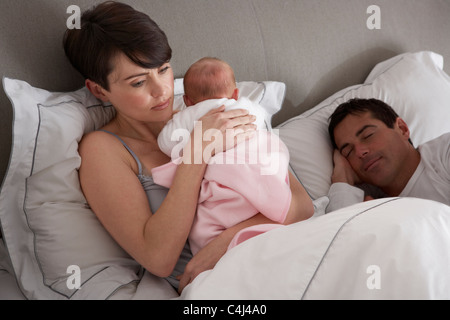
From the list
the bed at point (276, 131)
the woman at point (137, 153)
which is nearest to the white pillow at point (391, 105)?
the bed at point (276, 131)

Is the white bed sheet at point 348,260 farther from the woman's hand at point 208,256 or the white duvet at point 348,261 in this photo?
the woman's hand at point 208,256

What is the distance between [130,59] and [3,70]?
40 centimetres

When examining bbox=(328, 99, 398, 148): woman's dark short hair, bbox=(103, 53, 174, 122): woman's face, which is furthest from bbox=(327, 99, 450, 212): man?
bbox=(103, 53, 174, 122): woman's face

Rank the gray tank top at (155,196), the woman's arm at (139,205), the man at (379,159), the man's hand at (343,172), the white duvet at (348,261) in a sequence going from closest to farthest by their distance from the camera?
the white duvet at (348,261) < the woman's arm at (139,205) < the gray tank top at (155,196) < the man at (379,159) < the man's hand at (343,172)

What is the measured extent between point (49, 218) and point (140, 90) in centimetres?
43

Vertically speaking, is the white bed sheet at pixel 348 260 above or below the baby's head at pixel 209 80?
below

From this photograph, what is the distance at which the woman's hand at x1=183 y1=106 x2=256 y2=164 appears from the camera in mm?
1255

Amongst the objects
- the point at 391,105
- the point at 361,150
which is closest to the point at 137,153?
the point at 361,150

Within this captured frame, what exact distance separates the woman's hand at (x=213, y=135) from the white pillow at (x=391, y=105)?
522 mm

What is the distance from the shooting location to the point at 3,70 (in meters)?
1.34

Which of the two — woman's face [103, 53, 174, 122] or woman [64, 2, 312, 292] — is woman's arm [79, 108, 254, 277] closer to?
woman [64, 2, 312, 292]

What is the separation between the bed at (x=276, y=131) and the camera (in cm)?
92

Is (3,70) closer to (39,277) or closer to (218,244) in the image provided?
(39,277)
